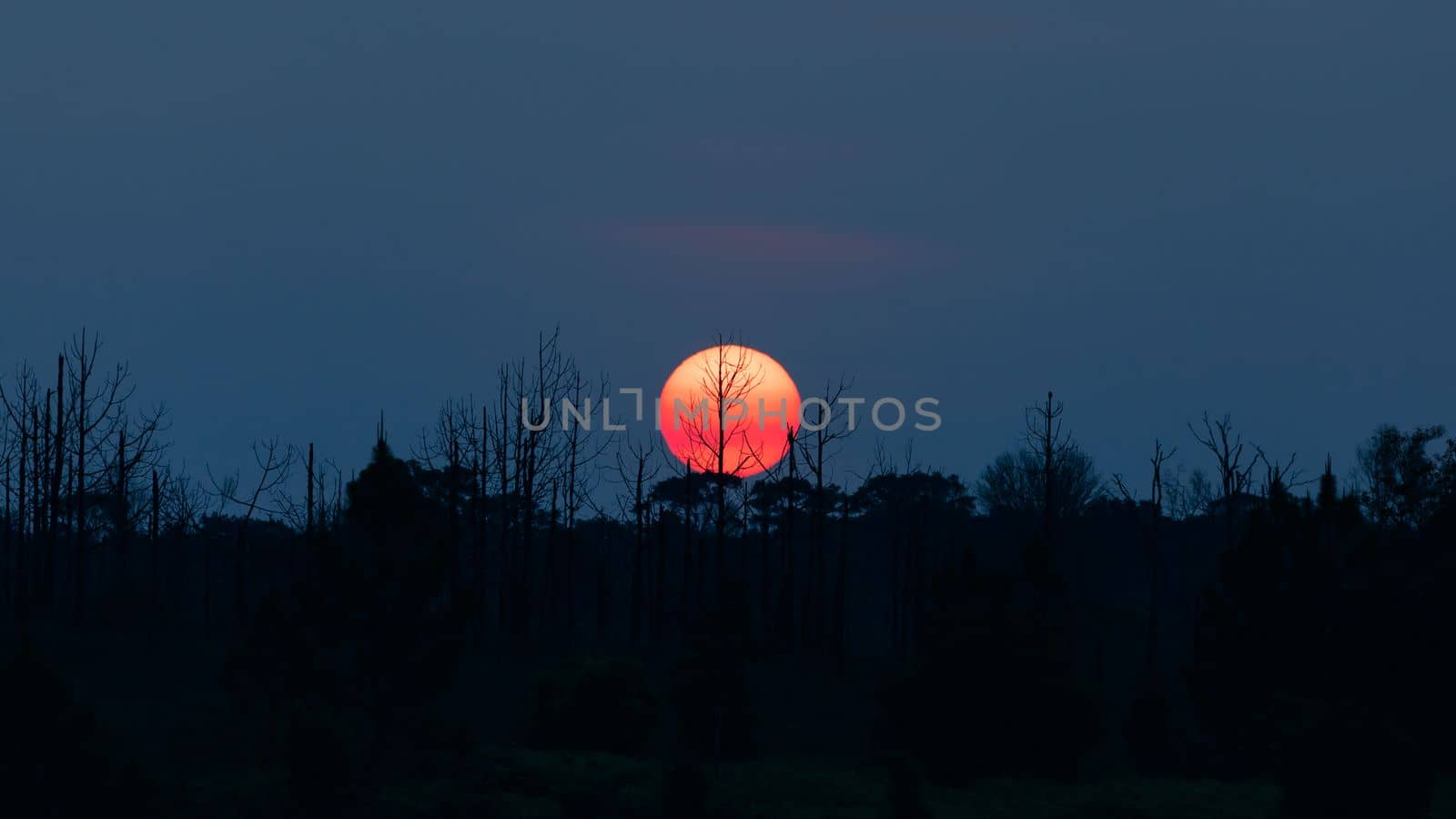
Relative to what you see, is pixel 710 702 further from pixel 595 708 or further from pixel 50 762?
pixel 50 762

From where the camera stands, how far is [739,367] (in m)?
35.7

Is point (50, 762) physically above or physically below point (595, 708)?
above

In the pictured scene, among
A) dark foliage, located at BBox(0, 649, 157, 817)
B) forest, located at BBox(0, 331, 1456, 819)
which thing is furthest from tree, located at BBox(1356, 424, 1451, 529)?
dark foliage, located at BBox(0, 649, 157, 817)

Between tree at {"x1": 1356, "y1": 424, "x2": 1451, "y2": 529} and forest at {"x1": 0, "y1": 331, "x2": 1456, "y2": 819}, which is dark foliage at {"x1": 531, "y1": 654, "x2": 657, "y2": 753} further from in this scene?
tree at {"x1": 1356, "y1": 424, "x2": 1451, "y2": 529}

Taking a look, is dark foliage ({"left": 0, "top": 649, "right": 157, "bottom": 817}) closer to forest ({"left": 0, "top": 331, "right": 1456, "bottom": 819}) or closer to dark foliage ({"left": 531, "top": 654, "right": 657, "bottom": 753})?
forest ({"left": 0, "top": 331, "right": 1456, "bottom": 819})

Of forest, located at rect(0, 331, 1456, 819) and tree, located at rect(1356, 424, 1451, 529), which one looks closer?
forest, located at rect(0, 331, 1456, 819)

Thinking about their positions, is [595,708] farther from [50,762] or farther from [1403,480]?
[1403,480]

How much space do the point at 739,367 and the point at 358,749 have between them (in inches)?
705

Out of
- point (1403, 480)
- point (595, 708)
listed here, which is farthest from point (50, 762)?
point (1403, 480)

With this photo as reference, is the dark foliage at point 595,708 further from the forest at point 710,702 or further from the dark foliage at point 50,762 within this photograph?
the dark foliage at point 50,762

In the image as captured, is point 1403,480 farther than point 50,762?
Yes

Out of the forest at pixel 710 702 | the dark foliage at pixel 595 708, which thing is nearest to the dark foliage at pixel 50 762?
the forest at pixel 710 702

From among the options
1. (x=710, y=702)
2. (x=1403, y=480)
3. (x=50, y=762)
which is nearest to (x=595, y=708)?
(x=710, y=702)

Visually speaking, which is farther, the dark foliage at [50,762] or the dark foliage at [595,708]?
the dark foliage at [595,708]
